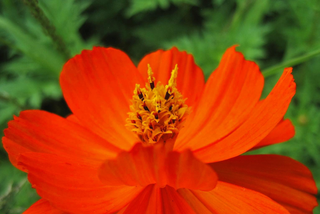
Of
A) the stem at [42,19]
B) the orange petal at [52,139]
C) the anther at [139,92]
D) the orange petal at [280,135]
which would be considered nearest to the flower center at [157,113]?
the anther at [139,92]

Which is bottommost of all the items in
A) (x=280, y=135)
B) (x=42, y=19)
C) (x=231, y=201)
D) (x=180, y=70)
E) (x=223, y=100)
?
(x=231, y=201)

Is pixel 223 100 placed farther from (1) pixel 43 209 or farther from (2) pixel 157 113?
(1) pixel 43 209

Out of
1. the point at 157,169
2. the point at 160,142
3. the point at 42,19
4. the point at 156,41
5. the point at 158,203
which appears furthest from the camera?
the point at 156,41

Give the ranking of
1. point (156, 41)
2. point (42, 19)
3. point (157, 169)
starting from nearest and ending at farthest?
point (157, 169), point (42, 19), point (156, 41)

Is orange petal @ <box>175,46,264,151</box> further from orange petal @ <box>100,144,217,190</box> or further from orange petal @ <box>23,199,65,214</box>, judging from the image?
orange petal @ <box>23,199,65,214</box>

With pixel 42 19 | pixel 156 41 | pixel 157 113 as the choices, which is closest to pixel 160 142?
pixel 157 113

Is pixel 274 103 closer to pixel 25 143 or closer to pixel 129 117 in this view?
pixel 129 117

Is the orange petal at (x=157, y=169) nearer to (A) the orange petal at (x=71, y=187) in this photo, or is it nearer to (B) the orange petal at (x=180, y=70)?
(A) the orange petal at (x=71, y=187)

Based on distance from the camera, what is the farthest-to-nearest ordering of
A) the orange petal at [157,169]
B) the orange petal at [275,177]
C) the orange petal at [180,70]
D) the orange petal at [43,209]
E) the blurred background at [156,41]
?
1. the blurred background at [156,41]
2. the orange petal at [180,70]
3. the orange petal at [275,177]
4. the orange petal at [43,209]
5. the orange petal at [157,169]
